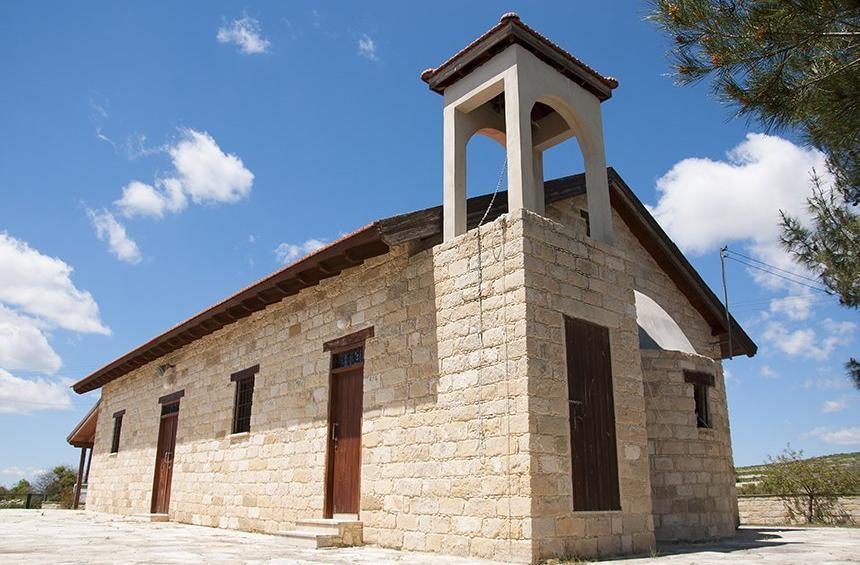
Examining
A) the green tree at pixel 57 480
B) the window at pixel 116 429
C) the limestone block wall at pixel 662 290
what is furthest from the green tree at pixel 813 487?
the green tree at pixel 57 480

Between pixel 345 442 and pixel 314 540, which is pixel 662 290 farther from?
pixel 314 540

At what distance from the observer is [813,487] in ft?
47.2

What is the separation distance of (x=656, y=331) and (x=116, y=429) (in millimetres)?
14530

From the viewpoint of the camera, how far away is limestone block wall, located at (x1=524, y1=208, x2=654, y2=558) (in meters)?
6.23

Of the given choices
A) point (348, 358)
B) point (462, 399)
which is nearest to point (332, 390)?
point (348, 358)

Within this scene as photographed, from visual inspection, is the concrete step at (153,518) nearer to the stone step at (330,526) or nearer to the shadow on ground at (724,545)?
the stone step at (330,526)

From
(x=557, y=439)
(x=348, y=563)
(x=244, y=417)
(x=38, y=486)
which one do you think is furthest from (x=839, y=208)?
(x=38, y=486)

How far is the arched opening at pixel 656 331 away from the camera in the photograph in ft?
31.4

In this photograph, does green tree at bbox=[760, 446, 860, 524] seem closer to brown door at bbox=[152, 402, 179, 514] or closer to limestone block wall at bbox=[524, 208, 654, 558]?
limestone block wall at bbox=[524, 208, 654, 558]

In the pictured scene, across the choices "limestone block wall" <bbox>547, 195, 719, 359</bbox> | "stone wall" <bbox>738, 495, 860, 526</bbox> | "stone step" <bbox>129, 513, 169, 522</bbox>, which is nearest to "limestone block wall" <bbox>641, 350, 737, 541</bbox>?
"limestone block wall" <bbox>547, 195, 719, 359</bbox>

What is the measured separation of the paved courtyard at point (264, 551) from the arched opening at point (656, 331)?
273 cm

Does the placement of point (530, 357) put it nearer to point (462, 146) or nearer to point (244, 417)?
point (462, 146)

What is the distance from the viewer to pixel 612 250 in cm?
800

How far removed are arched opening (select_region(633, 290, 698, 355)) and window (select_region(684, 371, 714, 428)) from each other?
1.26ft
